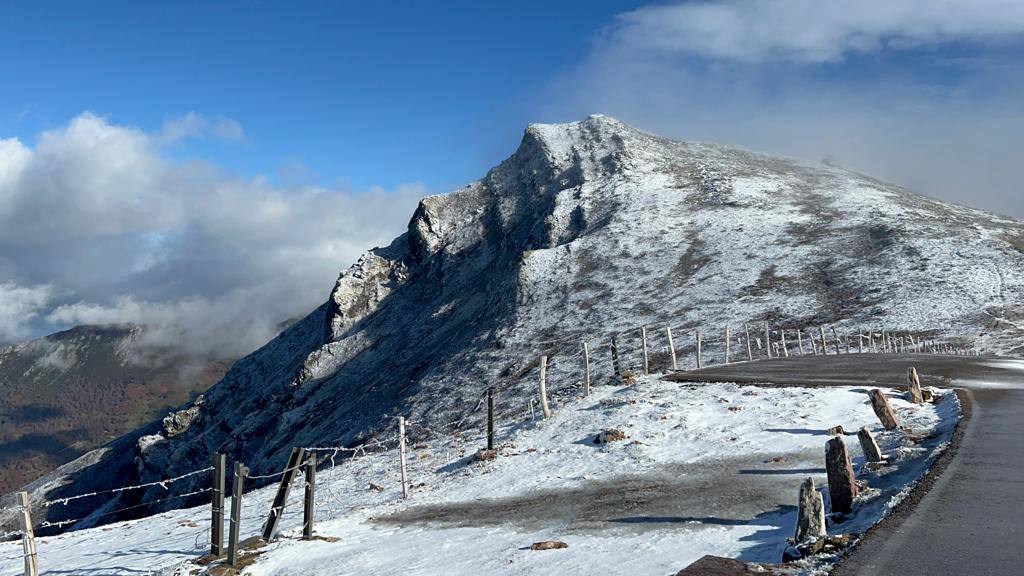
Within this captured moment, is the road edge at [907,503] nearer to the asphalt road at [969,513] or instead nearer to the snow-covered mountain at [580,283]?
the asphalt road at [969,513]

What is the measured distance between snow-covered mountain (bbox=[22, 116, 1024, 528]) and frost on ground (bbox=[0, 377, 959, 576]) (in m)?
15.0

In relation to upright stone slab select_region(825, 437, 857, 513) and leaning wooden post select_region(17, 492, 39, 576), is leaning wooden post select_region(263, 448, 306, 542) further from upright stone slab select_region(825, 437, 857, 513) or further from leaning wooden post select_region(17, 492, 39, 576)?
upright stone slab select_region(825, 437, 857, 513)

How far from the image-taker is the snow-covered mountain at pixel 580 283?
157 ft

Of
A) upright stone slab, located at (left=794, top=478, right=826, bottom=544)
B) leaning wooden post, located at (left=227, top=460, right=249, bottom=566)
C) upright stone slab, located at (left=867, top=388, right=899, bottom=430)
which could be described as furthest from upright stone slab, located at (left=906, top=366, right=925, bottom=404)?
leaning wooden post, located at (left=227, top=460, right=249, bottom=566)

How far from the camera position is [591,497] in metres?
15.5

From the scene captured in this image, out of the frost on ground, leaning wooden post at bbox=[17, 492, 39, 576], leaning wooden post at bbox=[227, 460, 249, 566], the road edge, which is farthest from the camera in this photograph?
leaning wooden post at bbox=[227, 460, 249, 566]

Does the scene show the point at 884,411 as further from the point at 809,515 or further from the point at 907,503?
the point at 809,515

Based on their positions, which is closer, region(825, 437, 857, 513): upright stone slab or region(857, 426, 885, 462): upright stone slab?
region(825, 437, 857, 513): upright stone slab

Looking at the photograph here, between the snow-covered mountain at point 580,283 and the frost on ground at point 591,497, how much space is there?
1504 cm

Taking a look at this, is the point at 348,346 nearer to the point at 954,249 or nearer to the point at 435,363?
the point at 435,363

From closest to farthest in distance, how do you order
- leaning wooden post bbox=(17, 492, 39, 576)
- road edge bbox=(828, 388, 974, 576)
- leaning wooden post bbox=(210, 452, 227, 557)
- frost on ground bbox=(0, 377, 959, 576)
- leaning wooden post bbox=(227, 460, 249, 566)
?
road edge bbox=(828, 388, 974, 576)
frost on ground bbox=(0, 377, 959, 576)
leaning wooden post bbox=(17, 492, 39, 576)
leaning wooden post bbox=(227, 460, 249, 566)
leaning wooden post bbox=(210, 452, 227, 557)

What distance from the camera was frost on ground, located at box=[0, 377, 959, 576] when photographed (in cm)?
1166

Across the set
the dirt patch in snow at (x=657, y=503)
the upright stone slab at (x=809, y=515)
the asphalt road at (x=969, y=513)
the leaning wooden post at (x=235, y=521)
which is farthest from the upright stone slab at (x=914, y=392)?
the leaning wooden post at (x=235, y=521)

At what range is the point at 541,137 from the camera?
346 feet
